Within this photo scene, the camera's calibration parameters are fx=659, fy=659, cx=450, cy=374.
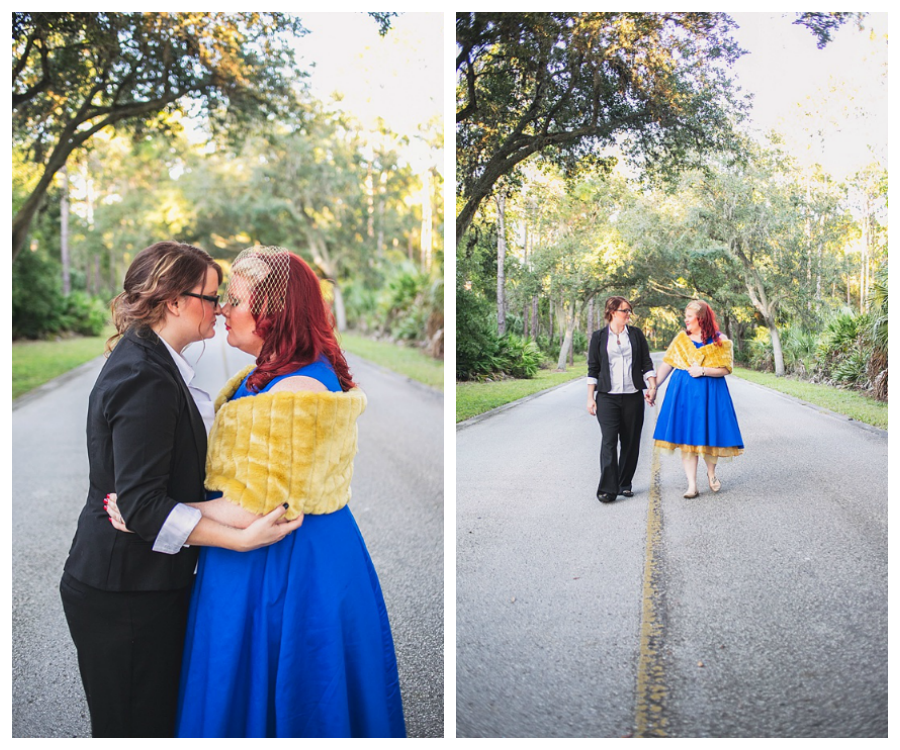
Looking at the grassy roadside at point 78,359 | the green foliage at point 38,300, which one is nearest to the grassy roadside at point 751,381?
the grassy roadside at point 78,359

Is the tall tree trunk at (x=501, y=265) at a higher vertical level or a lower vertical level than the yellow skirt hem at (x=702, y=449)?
higher

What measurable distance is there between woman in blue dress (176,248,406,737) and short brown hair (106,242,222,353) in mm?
125

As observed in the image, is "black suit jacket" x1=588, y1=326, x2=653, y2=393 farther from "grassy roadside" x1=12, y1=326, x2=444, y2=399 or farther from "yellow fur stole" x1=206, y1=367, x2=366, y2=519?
"grassy roadside" x1=12, y1=326, x2=444, y2=399

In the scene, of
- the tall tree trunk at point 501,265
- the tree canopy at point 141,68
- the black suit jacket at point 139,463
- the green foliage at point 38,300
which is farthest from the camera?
the green foliage at point 38,300

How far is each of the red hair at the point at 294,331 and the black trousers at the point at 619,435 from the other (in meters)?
1.05

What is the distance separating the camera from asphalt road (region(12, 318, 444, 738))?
115 inches

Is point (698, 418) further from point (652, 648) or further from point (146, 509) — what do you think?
point (146, 509)

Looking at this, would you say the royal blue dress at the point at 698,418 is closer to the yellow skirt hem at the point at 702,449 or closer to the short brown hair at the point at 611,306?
the yellow skirt hem at the point at 702,449

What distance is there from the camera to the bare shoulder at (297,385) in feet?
5.53

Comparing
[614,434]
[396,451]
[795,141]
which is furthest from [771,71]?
[396,451]

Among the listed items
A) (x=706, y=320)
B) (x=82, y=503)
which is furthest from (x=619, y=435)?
(x=82, y=503)

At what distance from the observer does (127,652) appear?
178 cm

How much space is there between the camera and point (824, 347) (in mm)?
2330
